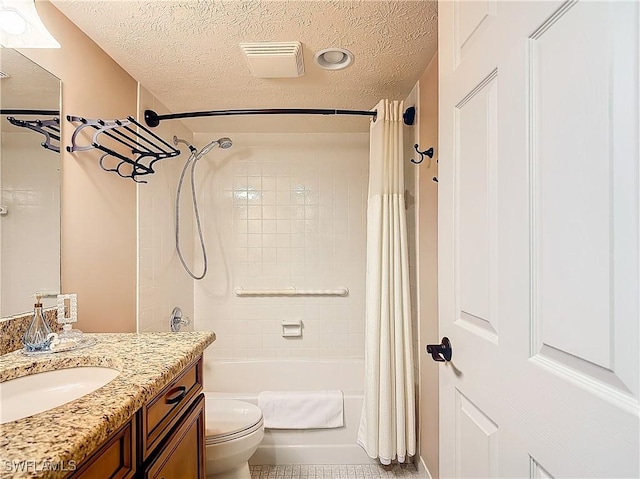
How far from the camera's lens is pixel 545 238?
0.66 metres

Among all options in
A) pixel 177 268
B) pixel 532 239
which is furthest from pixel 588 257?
pixel 177 268

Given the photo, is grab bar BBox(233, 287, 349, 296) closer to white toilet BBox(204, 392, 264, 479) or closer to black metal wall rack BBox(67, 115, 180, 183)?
white toilet BBox(204, 392, 264, 479)

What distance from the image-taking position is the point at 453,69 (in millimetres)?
1070

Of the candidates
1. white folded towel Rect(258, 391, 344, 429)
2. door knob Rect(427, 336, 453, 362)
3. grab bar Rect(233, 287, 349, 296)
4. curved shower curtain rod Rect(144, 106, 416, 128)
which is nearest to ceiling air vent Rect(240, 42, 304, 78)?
curved shower curtain rod Rect(144, 106, 416, 128)

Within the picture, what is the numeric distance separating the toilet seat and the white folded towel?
22cm

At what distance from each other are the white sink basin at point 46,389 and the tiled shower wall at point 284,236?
1.93 metres

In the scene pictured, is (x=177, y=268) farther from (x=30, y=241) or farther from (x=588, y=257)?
(x=588, y=257)

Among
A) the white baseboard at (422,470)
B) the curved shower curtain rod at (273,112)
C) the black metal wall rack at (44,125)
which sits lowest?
the white baseboard at (422,470)

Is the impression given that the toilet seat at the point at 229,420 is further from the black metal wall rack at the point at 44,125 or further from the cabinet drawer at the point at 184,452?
the black metal wall rack at the point at 44,125

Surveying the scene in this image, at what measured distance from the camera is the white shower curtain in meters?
2.17

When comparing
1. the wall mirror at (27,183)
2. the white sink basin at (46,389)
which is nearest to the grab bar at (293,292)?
the wall mirror at (27,183)

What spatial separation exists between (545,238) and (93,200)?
1.73m

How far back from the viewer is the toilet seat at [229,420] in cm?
188

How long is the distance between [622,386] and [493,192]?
0.44 metres
